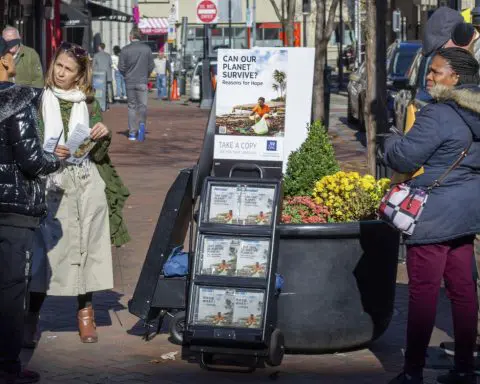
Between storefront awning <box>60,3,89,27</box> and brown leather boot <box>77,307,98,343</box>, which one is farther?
storefront awning <box>60,3,89,27</box>

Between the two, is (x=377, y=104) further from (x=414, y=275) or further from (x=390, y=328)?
(x=414, y=275)

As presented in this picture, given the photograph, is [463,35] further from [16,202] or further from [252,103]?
[16,202]

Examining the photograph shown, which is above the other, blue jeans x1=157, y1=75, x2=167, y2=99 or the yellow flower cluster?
the yellow flower cluster

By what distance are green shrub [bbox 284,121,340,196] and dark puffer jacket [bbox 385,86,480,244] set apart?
1.80m

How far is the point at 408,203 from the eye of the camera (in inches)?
239

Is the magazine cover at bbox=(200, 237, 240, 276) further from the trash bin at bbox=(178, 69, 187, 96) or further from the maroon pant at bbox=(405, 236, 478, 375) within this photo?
the trash bin at bbox=(178, 69, 187, 96)

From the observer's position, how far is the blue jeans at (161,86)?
40.7m

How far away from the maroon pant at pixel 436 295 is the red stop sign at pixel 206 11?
96.2 ft

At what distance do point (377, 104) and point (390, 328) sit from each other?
4377 millimetres

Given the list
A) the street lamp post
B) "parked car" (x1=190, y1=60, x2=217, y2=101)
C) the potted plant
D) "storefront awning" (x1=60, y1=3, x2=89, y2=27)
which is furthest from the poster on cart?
"storefront awning" (x1=60, y1=3, x2=89, y2=27)

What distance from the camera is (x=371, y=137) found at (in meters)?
11.9

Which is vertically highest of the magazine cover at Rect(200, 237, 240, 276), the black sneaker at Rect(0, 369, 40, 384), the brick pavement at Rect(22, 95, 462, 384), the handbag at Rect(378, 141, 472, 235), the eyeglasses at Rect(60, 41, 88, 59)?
the eyeglasses at Rect(60, 41, 88, 59)

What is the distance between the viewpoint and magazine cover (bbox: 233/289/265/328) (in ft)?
21.7

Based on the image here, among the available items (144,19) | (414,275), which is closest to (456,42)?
(414,275)
